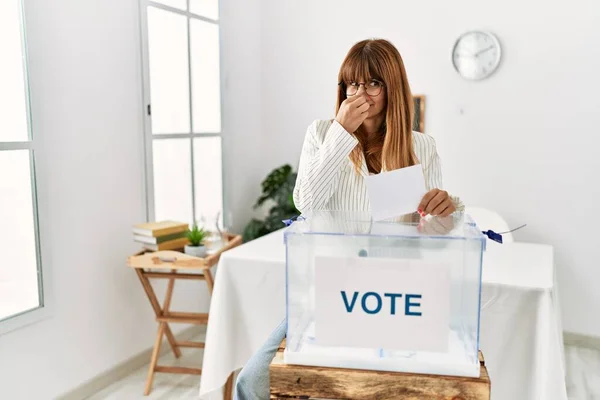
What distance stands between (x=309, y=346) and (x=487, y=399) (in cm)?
30

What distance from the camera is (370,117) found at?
1.53 m

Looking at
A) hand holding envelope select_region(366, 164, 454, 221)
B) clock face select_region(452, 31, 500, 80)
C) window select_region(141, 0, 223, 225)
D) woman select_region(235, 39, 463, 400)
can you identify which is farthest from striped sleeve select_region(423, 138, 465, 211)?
clock face select_region(452, 31, 500, 80)

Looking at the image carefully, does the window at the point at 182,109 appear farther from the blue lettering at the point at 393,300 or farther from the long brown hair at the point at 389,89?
the blue lettering at the point at 393,300

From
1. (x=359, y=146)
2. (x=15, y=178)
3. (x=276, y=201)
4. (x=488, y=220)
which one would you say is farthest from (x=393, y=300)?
(x=276, y=201)

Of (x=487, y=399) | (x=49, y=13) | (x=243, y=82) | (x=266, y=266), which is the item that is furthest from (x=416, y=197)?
(x=243, y=82)

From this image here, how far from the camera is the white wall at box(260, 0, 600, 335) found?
3.05 metres

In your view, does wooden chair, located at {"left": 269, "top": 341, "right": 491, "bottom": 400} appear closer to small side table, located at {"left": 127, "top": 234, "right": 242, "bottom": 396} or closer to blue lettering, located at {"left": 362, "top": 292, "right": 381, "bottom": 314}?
blue lettering, located at {"left": 362, "top": 292, "right": 381, "bottom": 314}

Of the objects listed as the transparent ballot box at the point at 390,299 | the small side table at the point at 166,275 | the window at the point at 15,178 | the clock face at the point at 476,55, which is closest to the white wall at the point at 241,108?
the small side table at the point at 166,275

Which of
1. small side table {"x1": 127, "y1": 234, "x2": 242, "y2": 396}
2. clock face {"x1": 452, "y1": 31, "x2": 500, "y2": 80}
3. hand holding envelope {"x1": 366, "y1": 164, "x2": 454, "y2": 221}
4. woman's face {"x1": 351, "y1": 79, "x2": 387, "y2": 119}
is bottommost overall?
small side table {"x1": 127, "y1": 234, "x2": 242, "y2": 396}

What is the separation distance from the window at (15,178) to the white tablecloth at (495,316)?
30.3 inches

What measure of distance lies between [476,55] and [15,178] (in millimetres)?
2432

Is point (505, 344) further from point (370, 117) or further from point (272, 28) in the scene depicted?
point (272, 28)

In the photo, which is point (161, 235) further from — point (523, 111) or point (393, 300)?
point (523, 111)

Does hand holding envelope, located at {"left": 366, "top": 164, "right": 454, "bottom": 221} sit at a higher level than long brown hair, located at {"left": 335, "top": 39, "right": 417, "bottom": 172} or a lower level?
lower
